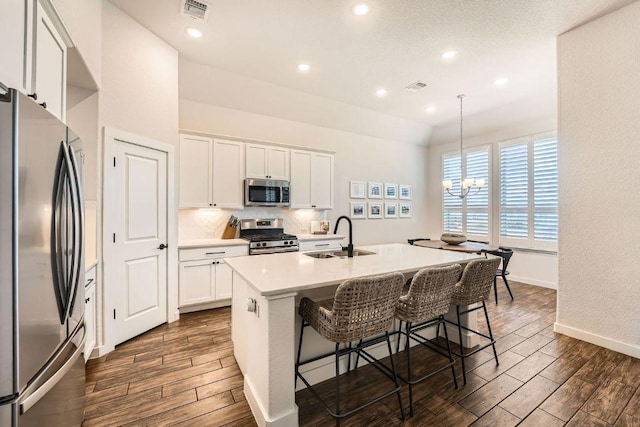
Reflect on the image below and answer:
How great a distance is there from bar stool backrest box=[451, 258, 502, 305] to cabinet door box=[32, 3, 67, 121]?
3.07 meters

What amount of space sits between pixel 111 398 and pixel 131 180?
198 cm

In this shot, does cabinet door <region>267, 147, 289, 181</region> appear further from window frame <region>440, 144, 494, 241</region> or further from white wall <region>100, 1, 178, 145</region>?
window frame <region>440, 144, 494, 241</region>

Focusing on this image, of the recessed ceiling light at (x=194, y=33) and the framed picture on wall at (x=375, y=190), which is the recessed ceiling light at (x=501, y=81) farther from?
the recessed ceiling light at (x=194, y=33)

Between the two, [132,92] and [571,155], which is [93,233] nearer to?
[132,92]

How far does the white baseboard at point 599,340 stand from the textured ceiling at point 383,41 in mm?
3191

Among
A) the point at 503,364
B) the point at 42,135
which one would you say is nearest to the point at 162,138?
the point at 42,135

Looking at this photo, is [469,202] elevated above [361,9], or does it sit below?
below

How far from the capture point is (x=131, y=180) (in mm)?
2922

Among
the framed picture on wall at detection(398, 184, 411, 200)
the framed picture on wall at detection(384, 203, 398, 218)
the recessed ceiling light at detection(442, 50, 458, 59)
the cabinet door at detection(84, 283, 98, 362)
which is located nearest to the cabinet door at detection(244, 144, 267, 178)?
the cabinet door at detection(84, 283, 98, 362)

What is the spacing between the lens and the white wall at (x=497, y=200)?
4.92m

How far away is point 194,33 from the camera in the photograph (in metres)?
3.06

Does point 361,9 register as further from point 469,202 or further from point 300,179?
point 469,202

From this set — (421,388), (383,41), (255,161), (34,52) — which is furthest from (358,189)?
(34,52)

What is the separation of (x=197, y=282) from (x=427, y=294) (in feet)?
9.57
